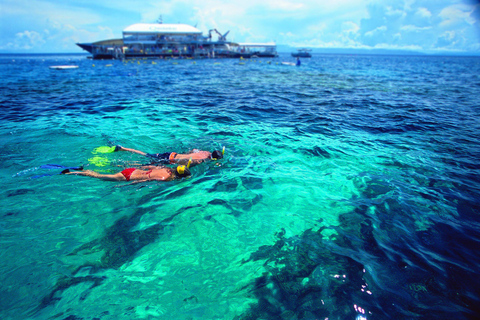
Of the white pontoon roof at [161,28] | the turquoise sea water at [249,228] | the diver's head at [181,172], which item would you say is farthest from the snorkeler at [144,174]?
the white pontoon roof at [161,28]

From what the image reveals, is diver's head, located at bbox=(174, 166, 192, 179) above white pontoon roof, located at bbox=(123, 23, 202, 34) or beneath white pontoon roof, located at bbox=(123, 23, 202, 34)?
beneath

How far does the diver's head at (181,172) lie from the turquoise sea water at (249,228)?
23cm

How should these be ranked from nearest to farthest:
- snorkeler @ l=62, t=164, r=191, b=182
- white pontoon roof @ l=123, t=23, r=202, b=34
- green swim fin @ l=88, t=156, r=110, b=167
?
snorkeler @ l=62, t=164, r=191, b=182 < green swim fin @ l=88, t=156, r=110, b=167 < white pontoon roof @ l=123, t=23, r=202, b=34

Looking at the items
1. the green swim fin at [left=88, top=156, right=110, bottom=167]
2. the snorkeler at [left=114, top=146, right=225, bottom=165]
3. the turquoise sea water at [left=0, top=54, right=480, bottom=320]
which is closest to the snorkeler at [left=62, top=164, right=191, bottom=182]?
the turquoise sea water at [left=0, top=54, right=480, bottom=320]

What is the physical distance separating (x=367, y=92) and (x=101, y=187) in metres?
21.9

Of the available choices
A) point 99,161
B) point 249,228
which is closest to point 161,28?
point 99,161

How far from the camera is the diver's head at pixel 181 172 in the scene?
21.9ft

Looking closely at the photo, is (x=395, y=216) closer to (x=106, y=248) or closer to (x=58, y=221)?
(x=106, y=248)

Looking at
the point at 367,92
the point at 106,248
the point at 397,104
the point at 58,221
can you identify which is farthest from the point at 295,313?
the point at 367,92

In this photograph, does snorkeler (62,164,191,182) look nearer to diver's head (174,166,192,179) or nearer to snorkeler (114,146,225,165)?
diver's head (174,166,192,179)

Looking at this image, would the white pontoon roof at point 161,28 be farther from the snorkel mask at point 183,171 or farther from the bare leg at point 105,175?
the snorkel mask at point 183,171

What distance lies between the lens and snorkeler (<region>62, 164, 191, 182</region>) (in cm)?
648

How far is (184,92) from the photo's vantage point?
67.7ft

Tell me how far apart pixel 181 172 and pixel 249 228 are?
105 inches
